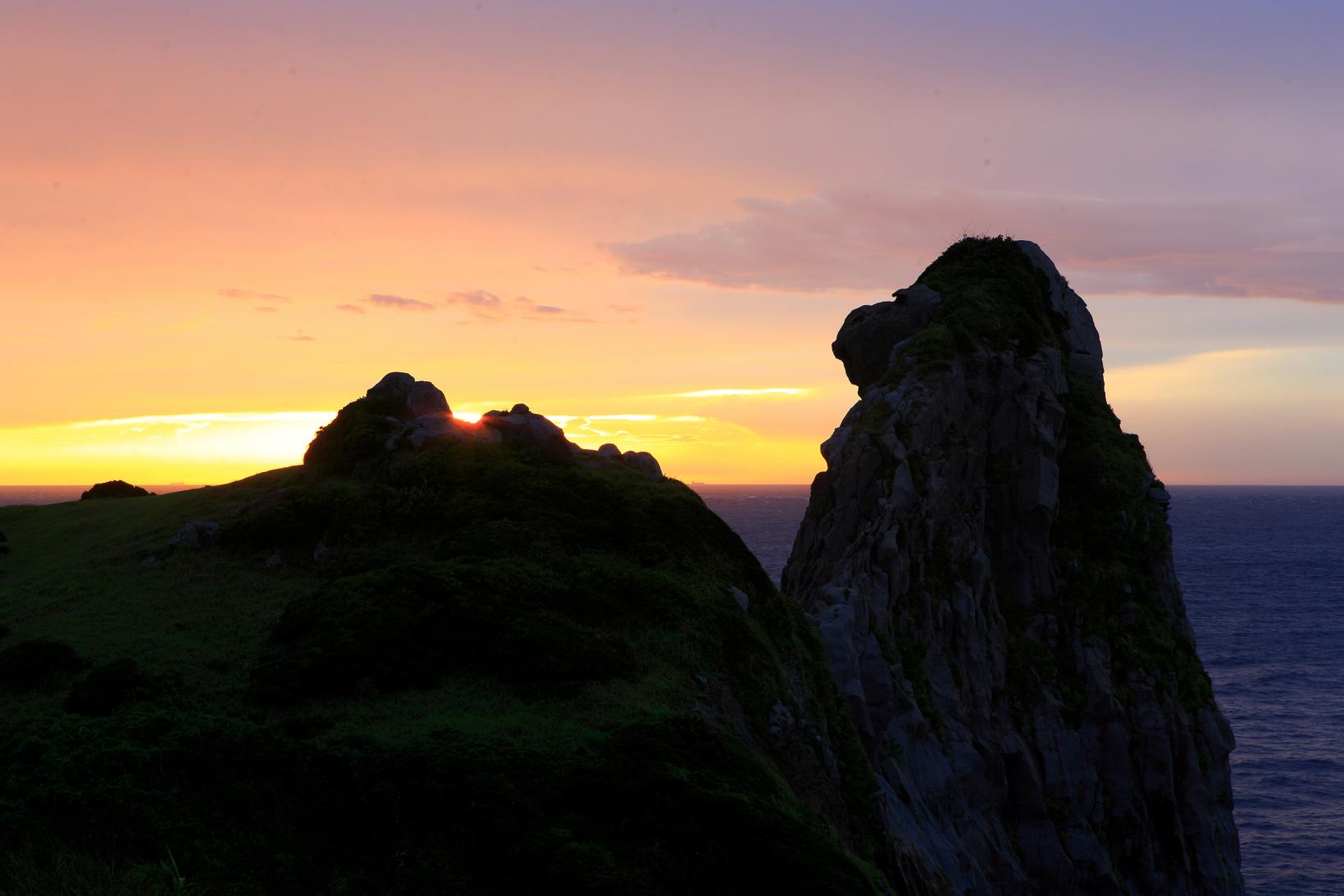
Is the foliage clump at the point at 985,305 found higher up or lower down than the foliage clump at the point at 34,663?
higher up

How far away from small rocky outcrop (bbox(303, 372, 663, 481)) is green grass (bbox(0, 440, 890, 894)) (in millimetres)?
681

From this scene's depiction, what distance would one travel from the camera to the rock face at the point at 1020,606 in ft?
140

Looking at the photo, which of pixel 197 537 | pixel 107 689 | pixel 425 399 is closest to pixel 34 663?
pixel 107 689

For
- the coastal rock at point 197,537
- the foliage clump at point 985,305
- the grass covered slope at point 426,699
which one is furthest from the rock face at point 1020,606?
the coastal rock at point 197,537

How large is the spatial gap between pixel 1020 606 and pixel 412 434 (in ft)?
102

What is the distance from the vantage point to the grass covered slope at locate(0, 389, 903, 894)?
16.5 metres

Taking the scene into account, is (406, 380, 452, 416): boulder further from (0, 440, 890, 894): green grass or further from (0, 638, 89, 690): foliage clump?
(0, 638, 89, 690): foliage clump

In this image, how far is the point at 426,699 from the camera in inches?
838

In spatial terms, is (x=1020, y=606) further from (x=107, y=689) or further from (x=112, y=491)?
(x=112, y=491)

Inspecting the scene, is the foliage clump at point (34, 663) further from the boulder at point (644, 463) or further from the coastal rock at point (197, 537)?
the boulder at point (644, 463)

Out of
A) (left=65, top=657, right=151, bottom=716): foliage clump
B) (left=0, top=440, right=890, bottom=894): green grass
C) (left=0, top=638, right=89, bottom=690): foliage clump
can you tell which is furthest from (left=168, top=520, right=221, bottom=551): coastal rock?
(left=65, top=657, right=151, bottom=716): foliage clump

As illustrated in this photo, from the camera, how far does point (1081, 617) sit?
50.4 meters

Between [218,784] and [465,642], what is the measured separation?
681 cm

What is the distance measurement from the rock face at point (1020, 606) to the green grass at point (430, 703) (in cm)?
1213
